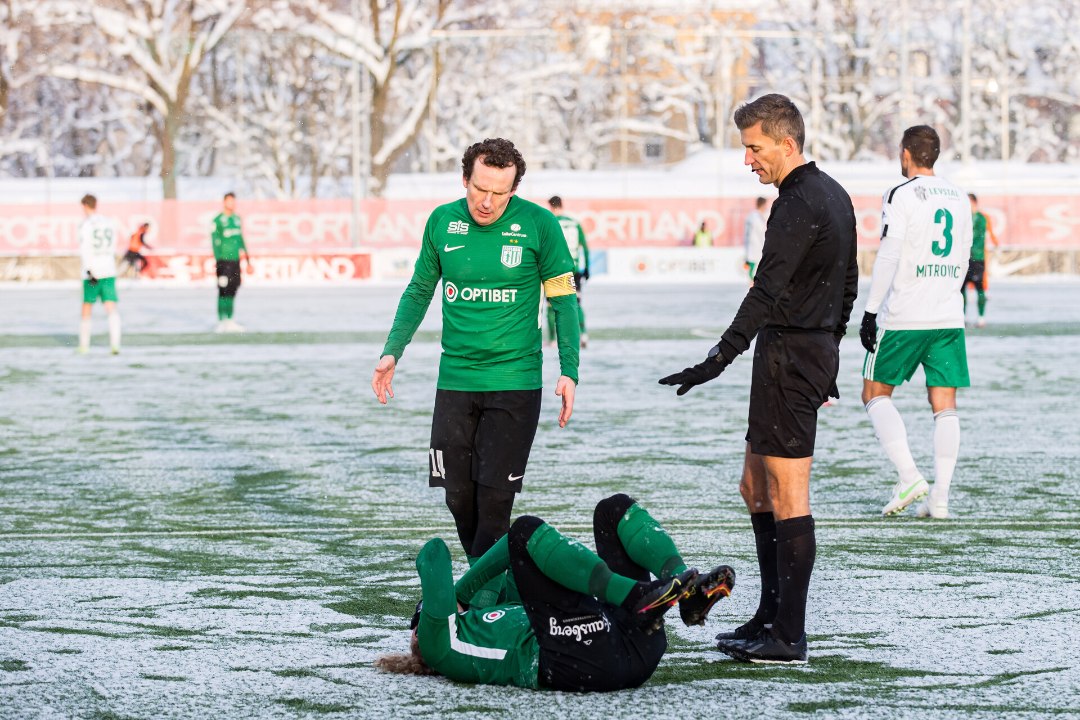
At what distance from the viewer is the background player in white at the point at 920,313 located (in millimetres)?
8516

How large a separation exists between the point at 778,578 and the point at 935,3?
5957cm

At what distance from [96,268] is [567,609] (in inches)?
632

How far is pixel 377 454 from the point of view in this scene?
37.3 ft

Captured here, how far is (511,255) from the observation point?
624cm

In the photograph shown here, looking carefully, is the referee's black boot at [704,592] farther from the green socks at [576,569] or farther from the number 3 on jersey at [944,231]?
the number 3 on jersey at [944,231]

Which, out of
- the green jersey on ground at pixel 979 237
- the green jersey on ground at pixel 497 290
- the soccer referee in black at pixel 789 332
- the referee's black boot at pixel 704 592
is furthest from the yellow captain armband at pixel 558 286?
the green jersey on ground at pixel 979 237

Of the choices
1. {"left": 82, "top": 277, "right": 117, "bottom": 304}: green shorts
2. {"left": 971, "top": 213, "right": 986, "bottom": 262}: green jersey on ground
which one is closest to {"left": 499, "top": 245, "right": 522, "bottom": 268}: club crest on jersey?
{"left": 82, "top": 277, "right": 117, "bottom": 304}: green shorts

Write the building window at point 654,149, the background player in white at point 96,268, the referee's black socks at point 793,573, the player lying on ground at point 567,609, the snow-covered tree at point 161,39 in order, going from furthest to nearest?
the building window at point 654,149
the snow-covered tree at point 161,39
the background player in white at point 96,268
the referee's black socks at point 793,573
the player lying on ground at point 567,609

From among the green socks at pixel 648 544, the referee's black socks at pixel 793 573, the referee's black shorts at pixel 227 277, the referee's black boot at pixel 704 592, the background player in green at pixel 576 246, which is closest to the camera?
the referee's black boot at pixel 704 592

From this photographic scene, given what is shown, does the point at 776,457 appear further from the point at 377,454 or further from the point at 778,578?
the point at 377,454

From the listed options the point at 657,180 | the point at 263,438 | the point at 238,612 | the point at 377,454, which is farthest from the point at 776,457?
the point at 657,180

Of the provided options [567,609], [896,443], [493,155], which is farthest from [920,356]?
[567,609]

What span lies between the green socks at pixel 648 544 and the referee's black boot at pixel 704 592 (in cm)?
20

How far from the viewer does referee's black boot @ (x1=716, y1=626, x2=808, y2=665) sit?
18.3ft
